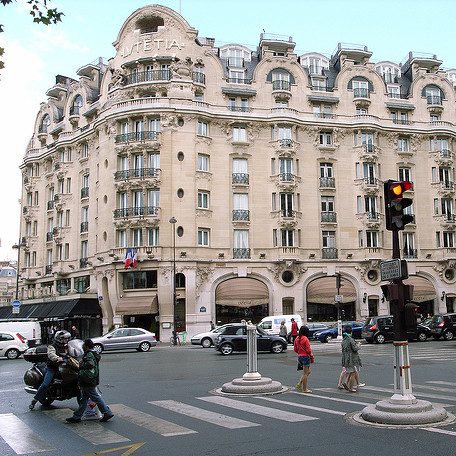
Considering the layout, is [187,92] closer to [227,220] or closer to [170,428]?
[227,220]

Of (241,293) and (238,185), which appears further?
(238,185)

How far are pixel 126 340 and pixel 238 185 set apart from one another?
18473 mm

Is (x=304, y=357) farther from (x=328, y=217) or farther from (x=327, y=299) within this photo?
(x=328, y=217)

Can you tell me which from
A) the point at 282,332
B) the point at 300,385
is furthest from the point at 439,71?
the point at 300,385

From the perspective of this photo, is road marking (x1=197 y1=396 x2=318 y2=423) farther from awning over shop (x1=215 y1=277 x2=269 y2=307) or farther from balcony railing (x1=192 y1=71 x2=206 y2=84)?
balcony railing (x1=192 y1=71 x2=206 y2=84)

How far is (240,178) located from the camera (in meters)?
46.7

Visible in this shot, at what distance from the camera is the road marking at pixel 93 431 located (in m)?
8.84

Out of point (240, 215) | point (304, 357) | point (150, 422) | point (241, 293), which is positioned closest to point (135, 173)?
point (240, 215)

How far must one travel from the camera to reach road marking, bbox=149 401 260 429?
384 inches

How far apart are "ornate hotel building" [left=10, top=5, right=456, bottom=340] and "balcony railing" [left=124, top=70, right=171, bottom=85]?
8.1 inches

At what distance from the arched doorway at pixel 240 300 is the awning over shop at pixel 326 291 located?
377 centimetres

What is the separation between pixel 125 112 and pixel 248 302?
1810 cm

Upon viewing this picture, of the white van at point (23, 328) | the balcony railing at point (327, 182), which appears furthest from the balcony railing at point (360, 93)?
the white van at point (23, 328)

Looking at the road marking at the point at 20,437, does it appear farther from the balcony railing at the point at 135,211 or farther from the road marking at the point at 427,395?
the balcony railing at the point at 135,211
